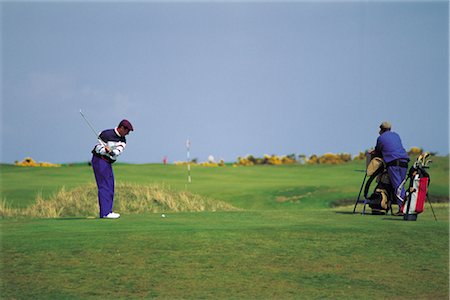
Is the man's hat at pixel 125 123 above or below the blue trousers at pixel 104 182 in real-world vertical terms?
above

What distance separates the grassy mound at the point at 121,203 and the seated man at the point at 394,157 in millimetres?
8500

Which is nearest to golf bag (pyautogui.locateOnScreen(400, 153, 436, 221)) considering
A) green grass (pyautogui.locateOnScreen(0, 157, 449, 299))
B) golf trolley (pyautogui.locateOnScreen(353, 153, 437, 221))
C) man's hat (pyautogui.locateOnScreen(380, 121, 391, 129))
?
golf trolley (pyautogui.locateOnScreen(353, 153, 437, 221))

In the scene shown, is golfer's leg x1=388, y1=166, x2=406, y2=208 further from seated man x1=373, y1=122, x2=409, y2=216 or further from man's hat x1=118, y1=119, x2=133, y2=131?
man's hat x1=118, y1=119, x2=133, y2=131

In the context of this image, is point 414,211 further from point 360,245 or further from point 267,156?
point 267,156

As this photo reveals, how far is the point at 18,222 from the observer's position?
58.4ft

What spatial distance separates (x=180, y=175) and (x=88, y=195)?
634 inches

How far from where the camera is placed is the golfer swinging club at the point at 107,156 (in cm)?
1755

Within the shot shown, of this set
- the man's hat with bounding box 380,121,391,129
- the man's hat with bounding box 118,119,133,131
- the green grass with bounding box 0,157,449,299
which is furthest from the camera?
the man's hat with bounding box 380,121,391,129

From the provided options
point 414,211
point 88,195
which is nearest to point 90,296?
point 414,211

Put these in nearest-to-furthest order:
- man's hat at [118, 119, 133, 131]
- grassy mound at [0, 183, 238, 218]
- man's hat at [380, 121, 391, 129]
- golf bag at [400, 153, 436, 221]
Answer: man's hat at [118, 119, 133, 131] → golf bag at [400, 153, 436, 221] → man's hat at [380, 121, 391, 129] → grassy mound at [0, 183, 238, 218]

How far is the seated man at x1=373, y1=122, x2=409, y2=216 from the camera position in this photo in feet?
62.5

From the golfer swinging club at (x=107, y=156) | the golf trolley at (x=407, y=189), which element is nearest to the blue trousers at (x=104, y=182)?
the golfer swinging club at (x=107, y=156)

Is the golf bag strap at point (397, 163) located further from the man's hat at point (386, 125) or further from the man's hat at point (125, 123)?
the man's hat at point (125, 123)

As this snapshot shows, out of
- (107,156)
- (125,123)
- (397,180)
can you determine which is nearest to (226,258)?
(125,123)
